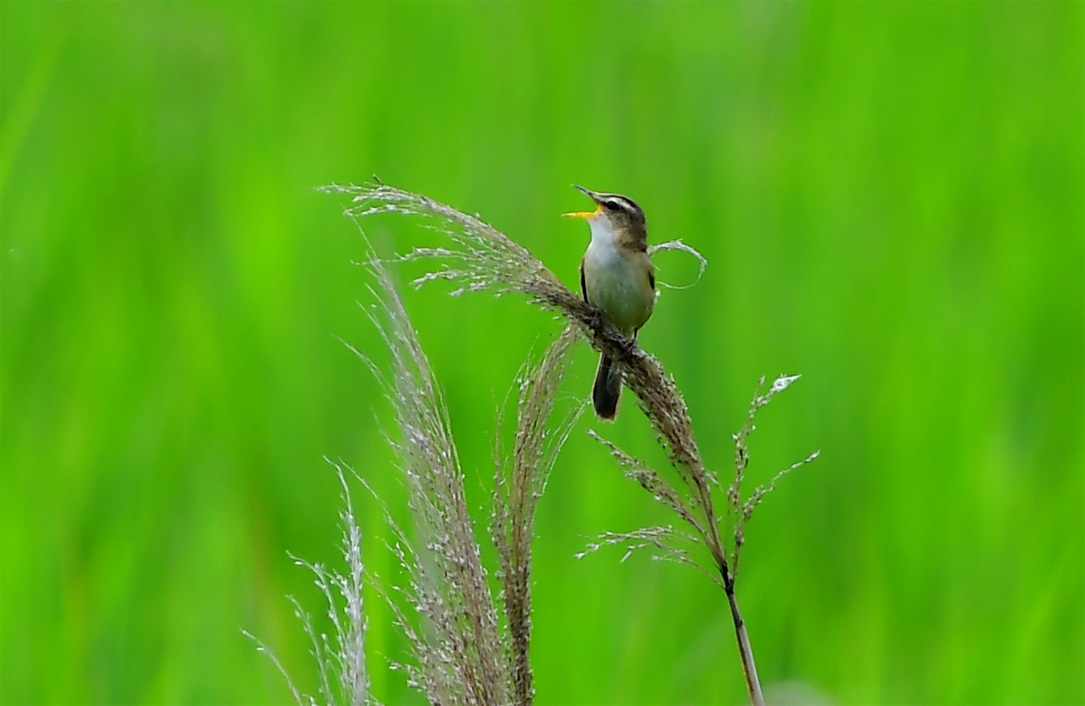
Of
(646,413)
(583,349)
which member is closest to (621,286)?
(583,349)

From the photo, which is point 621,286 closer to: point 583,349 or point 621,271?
point 621,271

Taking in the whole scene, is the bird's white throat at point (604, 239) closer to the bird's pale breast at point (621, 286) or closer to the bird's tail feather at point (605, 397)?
the bird's pale breast at point (621, 286)

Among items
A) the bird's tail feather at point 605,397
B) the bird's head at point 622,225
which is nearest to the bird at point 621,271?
the bird's head at point 622,225

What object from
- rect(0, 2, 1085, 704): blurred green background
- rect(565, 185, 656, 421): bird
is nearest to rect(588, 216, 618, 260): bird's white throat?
rect(565, 185, 656, 421): bird

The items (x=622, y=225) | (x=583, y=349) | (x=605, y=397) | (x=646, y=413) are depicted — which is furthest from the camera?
(x=583, y=349)

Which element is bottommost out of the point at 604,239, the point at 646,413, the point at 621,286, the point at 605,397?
the point at 646,413

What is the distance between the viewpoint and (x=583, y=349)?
3.92m

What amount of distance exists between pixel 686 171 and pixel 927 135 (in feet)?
2.96

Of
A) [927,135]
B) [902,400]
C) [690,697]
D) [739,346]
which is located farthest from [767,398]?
[927,135]

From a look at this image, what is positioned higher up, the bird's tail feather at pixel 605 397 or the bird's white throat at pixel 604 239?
the bird's white throat at pixel 604 239

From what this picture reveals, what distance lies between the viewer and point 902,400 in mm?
3621

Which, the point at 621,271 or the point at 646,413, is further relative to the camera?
the point at 621,271

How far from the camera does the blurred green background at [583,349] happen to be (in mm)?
2998

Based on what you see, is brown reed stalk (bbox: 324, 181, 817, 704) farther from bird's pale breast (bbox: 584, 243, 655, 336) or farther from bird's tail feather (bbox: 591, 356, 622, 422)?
bird's pale breast (bbox: 584, 243, 655, 336)
